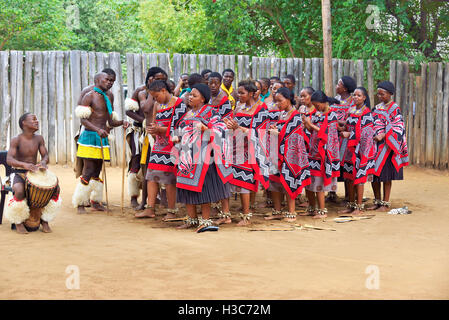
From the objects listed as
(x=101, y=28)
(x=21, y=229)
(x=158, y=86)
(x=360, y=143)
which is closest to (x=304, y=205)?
(x=360, y=143)

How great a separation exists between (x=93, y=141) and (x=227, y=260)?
3.56m

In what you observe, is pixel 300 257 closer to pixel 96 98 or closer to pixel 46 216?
pixel 46 216

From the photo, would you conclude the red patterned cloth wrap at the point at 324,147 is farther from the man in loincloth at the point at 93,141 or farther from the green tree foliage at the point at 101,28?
the green tree foliage at the point at 101,28

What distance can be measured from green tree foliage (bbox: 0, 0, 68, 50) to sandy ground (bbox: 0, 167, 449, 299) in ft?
45.3

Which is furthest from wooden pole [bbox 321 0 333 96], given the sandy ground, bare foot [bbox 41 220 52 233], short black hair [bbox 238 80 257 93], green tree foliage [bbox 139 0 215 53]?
bare foot [bbox 41 220 52 233]

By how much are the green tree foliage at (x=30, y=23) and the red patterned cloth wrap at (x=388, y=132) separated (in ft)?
48.2

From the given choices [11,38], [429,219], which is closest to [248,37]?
[11,38]

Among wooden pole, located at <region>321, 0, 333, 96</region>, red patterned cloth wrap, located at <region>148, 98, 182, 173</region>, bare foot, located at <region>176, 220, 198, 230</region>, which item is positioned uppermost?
wooden pole, located at <region>321, 0, 333, 96</region>

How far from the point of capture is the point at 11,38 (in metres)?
21.6

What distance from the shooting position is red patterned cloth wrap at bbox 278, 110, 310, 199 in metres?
8.12

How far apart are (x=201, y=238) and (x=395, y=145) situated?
363 cm

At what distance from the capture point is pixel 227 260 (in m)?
5.94

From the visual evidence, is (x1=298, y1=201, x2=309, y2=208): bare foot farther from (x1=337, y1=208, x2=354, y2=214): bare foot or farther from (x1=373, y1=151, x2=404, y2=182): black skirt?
(x1=373, y1=151, x2=404, y2=182): black skirt

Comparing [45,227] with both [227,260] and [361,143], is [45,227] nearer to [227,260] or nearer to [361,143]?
Answer: [227,260]
